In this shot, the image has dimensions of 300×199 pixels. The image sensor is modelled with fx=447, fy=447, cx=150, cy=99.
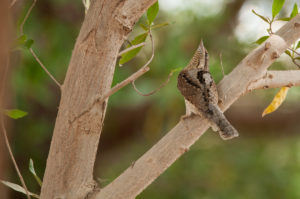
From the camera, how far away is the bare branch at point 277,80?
87cm

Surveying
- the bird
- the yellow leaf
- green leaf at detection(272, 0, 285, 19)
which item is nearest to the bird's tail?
the bird

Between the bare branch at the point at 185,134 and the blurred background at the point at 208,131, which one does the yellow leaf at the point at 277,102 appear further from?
the blurred background at the point at 208,131

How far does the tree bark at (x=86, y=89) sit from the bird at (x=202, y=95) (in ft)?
0.62

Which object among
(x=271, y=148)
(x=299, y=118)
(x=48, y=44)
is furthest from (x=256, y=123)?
(x=48, y=44)

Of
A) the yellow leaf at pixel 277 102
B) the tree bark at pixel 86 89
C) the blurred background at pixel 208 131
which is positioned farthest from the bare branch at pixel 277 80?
the blurred background at pixel 208 131

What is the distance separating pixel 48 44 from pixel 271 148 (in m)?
1.88

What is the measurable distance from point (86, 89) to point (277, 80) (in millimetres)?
376

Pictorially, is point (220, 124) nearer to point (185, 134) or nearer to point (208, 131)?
point (185, 134)

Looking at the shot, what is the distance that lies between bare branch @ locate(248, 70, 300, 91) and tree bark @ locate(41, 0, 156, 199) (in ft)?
0.89

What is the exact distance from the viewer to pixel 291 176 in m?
2.98

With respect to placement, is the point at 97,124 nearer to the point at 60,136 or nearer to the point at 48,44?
the point at 60,136

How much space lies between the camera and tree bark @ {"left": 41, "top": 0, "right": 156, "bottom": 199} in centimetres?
80

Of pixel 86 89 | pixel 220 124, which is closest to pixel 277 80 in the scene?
pixel 220 124

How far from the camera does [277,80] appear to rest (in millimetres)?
886
